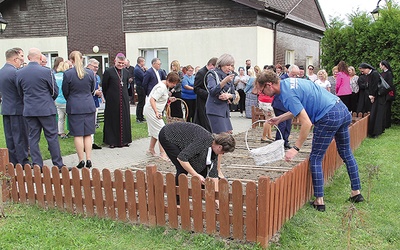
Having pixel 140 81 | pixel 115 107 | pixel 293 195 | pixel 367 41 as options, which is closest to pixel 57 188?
pixel 293 195

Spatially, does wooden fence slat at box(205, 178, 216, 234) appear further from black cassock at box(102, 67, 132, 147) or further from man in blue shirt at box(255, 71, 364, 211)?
black cassock at box(102, 67, 132, 147)

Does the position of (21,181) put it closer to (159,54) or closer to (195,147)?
(195,147)

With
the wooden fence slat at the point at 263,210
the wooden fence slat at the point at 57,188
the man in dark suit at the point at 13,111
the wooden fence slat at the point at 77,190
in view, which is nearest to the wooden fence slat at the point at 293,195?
the wooden fence slat at the point at 263,210

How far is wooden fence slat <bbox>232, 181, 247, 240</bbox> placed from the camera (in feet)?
12.9

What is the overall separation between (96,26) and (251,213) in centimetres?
1806

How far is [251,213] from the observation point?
3916 mm

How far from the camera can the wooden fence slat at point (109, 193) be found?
15.1ft

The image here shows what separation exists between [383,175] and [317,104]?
101 inches

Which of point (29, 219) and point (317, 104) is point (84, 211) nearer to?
point (29, 219)

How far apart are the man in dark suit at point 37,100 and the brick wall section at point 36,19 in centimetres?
1573

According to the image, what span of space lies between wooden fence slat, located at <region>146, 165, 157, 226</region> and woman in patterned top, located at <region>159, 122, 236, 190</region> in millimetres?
315

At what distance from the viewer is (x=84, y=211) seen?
15.9ft

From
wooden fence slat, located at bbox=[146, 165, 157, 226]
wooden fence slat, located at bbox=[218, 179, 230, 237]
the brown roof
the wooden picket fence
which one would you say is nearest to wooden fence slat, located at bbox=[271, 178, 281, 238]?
the wooden picket fence

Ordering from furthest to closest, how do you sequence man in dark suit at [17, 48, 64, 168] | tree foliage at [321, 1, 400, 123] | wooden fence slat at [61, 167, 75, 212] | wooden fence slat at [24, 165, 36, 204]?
tree foliage at [321, 1, 400, 123] → man in dark suit at [17, 48, 64, 168] → wooden fence slat at [24, 165, 36, 204] → wooden fence slat at [61, 167, 75, 212]
